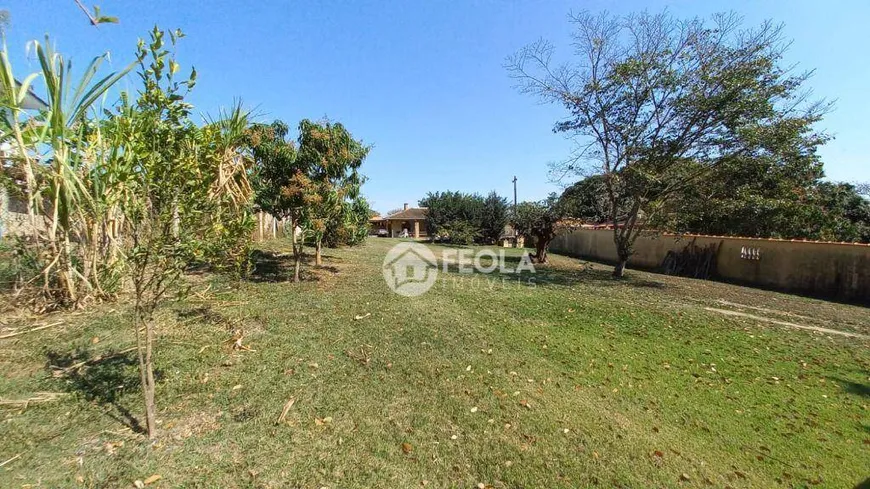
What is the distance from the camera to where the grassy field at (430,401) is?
2.58 metres

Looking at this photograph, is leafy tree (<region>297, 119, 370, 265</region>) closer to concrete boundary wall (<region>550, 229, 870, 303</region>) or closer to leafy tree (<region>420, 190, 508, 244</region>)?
concrete boundary wall (<region>550, 229, 870, 303</region>)

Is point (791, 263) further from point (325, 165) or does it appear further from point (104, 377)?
point (104, 377)

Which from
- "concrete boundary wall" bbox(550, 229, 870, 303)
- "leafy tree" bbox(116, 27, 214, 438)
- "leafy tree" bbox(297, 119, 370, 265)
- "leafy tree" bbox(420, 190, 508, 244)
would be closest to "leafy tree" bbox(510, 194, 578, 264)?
"concrete boundary wall" bbox(550, 229, 870, 303)

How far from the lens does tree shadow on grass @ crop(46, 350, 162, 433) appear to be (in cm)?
313

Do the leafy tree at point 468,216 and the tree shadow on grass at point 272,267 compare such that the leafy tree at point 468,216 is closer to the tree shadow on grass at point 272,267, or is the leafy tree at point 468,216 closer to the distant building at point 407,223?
the distant building at point 407,223

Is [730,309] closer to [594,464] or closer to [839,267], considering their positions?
[839,267]

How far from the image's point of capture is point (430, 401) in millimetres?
3492

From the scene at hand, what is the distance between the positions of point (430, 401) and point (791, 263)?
1290 centimetres

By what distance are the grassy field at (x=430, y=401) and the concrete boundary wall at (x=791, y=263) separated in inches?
190

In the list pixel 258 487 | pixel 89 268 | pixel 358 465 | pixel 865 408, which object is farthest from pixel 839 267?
pixel 89 268

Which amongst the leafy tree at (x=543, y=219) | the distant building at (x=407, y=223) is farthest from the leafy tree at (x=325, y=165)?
the distant building at (x=407, y=223)

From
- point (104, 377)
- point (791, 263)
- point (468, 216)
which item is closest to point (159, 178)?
point (104, 377)

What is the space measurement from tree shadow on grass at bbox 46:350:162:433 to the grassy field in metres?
0.02

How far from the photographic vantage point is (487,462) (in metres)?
2.68
